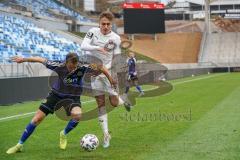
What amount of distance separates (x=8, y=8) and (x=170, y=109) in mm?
31518

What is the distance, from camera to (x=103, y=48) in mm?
9570

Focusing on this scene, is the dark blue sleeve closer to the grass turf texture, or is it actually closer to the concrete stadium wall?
the grass turf texture

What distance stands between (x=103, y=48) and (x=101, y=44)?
4.1 inches

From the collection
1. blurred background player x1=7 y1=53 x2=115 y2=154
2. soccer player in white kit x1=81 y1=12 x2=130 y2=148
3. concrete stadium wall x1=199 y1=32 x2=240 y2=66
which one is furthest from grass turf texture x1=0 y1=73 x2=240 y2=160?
concrete stadium wall x1=199 y1=32 x2=240 y2=66

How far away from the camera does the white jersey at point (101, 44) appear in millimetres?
9539

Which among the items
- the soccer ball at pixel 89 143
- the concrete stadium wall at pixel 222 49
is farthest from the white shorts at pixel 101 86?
the concrete stadium wall at pixel 222 49

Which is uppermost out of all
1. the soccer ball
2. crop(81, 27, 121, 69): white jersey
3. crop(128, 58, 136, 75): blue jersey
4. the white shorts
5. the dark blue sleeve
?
crop(81, 27, 121, 69): white jersey

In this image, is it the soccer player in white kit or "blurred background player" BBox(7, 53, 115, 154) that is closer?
"blurred background player" BBox(7, 53, 115, 154)

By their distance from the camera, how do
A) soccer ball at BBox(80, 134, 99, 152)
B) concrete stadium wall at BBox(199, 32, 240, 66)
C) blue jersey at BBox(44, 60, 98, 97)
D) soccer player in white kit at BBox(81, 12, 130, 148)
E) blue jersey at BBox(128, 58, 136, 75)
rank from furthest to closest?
concrete stadium wall at BBox(199, 32, 240, 66), blue jersey at BBox(128, 58, 136, 75), soccer player in white kit at BBox(81, 12, 130, 148), blue jersey at BBox(44, 60, 98, 97), soccer ball at BBox(80, 134, 99, 152)

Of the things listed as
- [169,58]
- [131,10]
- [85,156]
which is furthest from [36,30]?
[85,156]

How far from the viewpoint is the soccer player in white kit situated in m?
9.52

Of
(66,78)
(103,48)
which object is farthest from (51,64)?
(103,48)

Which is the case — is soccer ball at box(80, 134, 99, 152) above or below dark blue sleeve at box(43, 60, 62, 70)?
below

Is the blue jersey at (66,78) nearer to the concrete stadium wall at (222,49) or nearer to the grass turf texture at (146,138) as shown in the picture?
the grass turf texture at (146,138)
